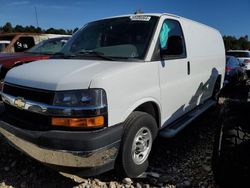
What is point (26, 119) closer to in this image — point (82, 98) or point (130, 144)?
point (82, 98)

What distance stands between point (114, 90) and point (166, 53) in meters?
1.30

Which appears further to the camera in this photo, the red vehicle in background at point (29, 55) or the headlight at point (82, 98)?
the red vehicle in background at point (29, 55)

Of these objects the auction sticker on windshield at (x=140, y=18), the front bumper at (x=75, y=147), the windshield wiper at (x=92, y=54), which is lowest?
the front bumper at (x=75, y=147)

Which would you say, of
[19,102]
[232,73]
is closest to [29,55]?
[19,102]

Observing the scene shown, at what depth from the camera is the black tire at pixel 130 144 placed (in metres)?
3.07

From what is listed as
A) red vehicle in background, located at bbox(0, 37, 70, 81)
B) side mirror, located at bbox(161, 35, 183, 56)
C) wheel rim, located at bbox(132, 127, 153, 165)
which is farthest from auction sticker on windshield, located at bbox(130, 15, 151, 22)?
red vehicle in background, located at bbox(0, 37, 70, 81)

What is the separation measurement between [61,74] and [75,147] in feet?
2.62

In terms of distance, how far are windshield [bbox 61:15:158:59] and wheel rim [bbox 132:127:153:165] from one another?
0.95m

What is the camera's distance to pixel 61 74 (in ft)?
9.74

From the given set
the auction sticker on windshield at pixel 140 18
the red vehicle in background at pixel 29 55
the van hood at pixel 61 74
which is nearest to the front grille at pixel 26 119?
the van hood at pixel 61 74

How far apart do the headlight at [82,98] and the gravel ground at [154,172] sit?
3.63 feet

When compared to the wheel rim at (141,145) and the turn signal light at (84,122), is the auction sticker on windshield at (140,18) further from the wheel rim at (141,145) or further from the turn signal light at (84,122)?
the turn signal light at (84,122)

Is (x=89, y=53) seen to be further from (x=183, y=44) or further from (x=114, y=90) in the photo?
(x=183, y=44)

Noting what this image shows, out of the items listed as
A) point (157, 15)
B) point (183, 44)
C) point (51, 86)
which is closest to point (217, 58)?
point (183, 44)
